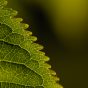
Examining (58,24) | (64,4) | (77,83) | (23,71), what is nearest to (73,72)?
(77,83)

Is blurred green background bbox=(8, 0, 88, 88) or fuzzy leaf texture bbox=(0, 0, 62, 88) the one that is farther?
blurred green background bbox=(8, 0, 88, 88)

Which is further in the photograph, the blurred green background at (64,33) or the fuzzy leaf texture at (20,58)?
the blurred green background at (64,33)

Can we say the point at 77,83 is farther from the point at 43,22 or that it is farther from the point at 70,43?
the point at 43,22

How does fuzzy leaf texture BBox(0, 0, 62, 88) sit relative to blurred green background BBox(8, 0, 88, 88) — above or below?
below

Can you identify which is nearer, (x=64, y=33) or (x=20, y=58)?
(x=20, y=58)

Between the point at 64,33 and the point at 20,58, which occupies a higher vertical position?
the point at 64,33
